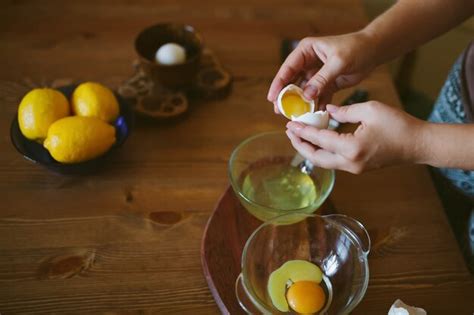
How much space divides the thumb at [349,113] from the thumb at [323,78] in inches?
2.5

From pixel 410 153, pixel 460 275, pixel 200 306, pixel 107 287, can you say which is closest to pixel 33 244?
pixel 107 287

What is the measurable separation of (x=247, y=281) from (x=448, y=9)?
682 millimetres

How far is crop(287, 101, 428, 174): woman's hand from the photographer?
2.27 ft

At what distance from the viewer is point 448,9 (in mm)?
910

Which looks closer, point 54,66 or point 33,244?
point 33,244

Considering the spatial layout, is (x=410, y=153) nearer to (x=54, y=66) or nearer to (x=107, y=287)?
(x=107, y=287)

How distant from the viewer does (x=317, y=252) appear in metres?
0.81

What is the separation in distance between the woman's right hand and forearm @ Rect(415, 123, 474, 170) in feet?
0.69

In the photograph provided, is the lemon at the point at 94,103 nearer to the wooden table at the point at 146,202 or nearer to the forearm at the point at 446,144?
the wooden table at the point at 146,202

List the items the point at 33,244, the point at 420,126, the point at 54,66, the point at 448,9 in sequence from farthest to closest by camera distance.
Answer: the point at 54,66
the point at 448,9
the point at 33,244
the point at 420,126

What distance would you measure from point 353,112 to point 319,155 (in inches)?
3.5

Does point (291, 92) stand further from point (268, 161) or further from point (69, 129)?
point (69, 129)

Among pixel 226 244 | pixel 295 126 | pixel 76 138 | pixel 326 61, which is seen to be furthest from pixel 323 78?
pixel 76 138

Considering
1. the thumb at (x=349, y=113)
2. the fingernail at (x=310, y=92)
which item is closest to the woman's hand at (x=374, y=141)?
the thumb at (x=349, y=113)
